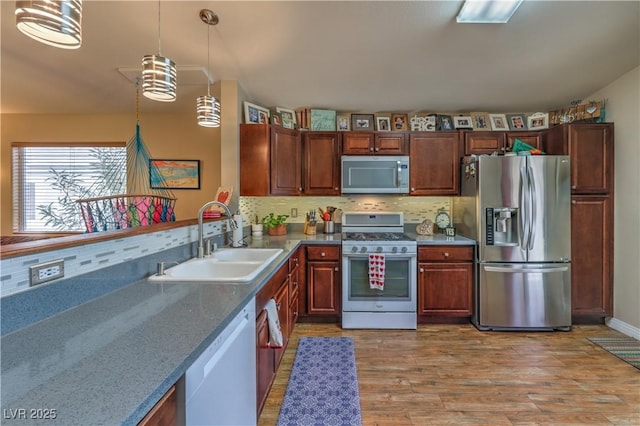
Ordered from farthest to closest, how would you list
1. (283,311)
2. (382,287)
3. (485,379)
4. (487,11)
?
1. (382,287)
2. (283,311)
3. (485,379)
4. (487,11)

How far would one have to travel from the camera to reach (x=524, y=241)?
282 centimetres

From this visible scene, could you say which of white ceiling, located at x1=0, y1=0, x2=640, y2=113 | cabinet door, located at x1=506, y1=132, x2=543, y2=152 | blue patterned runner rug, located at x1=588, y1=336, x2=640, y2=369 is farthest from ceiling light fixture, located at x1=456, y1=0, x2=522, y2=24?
blue patterned runner rug, located at x1=588, y1=336, x2=640, y2=369

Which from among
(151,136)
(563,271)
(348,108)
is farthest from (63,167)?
(563,271)

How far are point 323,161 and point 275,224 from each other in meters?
0.92

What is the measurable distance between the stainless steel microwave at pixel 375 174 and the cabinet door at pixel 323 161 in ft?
0.42

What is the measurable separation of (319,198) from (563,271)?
8.72 feet

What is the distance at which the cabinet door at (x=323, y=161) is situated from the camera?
3.35 meters

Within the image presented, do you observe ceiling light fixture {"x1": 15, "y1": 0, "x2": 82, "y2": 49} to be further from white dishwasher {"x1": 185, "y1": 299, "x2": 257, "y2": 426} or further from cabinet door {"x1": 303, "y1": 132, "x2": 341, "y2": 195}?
cabinet door {"x1": 303, "y1": 132, "x2": 341, "y2": 195}

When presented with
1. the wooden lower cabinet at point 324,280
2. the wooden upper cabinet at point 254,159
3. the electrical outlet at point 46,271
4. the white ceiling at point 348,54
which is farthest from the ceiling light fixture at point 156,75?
the wooden lower cabinet at point 324,280

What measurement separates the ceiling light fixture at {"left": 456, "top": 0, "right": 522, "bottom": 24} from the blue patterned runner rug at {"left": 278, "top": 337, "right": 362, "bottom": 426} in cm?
263

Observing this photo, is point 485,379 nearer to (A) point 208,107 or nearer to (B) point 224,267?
(B) point 224,267

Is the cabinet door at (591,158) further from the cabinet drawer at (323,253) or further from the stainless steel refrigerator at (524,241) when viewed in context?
the cabinet drawer at (323,253)

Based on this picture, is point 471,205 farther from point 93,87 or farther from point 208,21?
point 93,87

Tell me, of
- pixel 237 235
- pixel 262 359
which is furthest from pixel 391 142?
pixel 262 359
